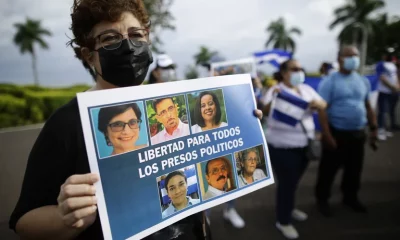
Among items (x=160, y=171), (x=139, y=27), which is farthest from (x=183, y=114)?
(x=139, y=27)

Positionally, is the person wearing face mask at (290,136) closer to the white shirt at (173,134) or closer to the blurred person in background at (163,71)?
the blurred person in background at (163,71)

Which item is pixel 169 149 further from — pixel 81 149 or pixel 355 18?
pixel 355 18

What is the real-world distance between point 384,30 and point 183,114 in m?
45.8

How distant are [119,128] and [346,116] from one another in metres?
2.86

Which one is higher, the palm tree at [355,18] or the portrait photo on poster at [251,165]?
the palm tree at [355,18]

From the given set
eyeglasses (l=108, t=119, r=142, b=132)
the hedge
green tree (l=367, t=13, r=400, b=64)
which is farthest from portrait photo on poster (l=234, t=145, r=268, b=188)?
green tree (l=367, t=13, r=400, b=64)

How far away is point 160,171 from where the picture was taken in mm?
974

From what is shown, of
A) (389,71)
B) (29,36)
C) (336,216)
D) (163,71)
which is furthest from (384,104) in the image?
(29,36)

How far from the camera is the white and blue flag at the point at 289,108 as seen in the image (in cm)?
275

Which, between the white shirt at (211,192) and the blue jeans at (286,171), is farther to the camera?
the blue jeans at (286,171)

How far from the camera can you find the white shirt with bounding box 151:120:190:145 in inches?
38.3

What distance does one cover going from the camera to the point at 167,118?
3.29 feet

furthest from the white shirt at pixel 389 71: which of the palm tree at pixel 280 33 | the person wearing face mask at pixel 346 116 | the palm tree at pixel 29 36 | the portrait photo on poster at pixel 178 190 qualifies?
the palm tree at pixel 280 33

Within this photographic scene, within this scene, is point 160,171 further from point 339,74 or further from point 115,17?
point 339,74
